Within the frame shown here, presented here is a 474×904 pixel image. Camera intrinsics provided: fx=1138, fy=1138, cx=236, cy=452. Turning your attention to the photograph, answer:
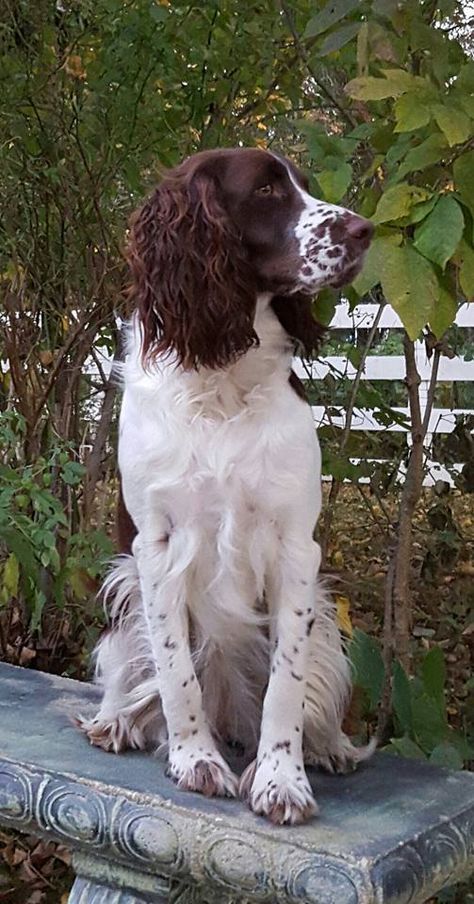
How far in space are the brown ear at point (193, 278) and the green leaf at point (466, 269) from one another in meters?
0.35

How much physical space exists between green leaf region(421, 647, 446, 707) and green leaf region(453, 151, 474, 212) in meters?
1.13

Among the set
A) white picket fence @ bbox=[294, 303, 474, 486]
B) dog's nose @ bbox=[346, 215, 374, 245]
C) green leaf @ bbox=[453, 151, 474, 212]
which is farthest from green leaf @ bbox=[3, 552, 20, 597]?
green leaf @ bbox=[453, 151, 474, 212]

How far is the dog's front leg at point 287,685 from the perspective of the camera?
1.90 metres

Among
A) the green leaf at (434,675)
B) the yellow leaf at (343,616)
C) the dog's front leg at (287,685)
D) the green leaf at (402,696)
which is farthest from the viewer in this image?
the yellow leaf at (343,616)

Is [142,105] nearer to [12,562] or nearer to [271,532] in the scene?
[12,562]

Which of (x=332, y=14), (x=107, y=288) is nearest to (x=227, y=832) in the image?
(x=332, y=14)

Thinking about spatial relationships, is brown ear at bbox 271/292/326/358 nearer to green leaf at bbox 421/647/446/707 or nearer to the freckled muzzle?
the freckled muzzle

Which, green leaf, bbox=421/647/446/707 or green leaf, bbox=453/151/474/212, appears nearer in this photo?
green leaf, bbox=453/151/474/212

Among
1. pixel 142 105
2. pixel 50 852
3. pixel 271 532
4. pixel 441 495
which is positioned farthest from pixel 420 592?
pixel 271 532

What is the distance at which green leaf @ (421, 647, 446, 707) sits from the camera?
2.56 m

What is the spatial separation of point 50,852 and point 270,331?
189cm

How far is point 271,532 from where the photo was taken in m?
1.94

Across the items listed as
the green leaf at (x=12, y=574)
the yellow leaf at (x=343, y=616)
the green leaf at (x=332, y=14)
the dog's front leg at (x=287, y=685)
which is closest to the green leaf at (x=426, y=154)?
the green leaf at (x=332, y=14)

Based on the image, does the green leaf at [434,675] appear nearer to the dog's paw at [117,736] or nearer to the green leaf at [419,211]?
the dog's paw at [117,736]
